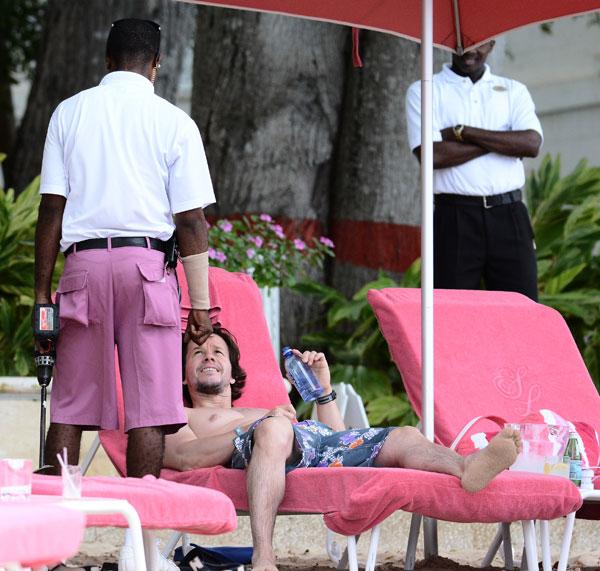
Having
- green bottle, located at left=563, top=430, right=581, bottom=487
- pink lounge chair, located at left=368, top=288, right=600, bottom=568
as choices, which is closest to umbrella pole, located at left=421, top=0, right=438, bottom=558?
pink lounge chair, located at left=368, top=288, right=600, bottom=568

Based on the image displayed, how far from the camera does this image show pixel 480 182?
682cm

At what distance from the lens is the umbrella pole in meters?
5.38

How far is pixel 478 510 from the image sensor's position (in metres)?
4.48

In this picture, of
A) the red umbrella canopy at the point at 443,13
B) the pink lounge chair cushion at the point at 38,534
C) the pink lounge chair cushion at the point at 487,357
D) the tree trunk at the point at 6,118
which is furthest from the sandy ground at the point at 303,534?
the tree trunk at the point at 6,118

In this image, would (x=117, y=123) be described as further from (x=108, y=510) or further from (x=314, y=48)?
(x=314, y=48)

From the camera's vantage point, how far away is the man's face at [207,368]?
5.59 meters

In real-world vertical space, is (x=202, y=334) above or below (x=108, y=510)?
above

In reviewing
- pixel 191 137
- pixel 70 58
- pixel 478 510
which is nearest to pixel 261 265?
pixel 70 58

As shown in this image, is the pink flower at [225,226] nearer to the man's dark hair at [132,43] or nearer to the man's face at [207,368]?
the man's face at [207,368]

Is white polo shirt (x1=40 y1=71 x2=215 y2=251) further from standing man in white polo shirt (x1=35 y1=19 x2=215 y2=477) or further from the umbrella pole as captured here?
the umbrella pole

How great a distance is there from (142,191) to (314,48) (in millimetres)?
4378

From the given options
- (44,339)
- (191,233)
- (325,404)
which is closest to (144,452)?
(44,339)

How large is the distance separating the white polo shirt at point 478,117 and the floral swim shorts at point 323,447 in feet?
6.61

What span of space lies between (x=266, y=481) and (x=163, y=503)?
1241 mm
